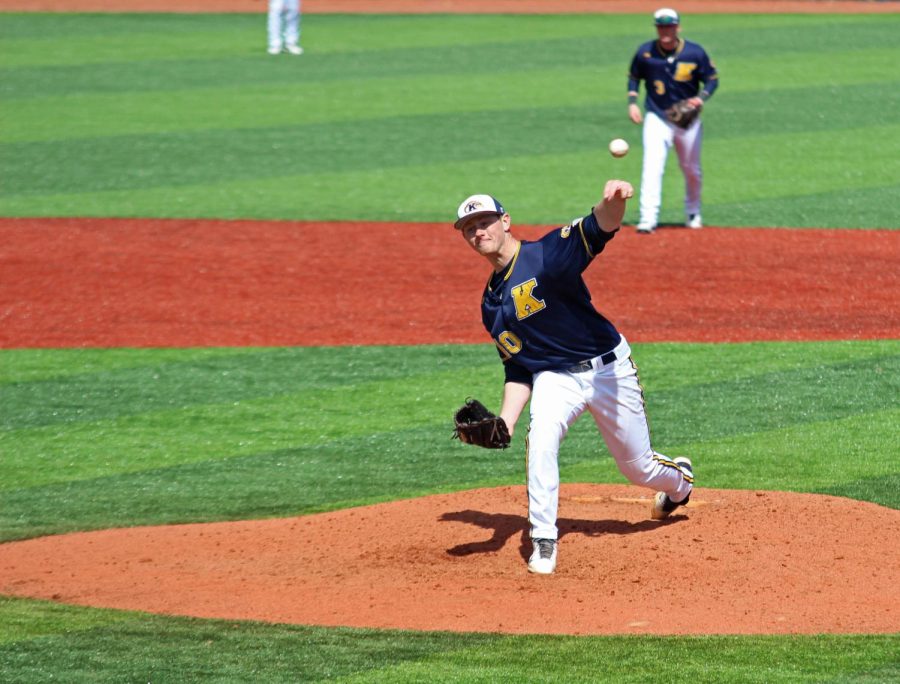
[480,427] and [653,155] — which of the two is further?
[653,155]

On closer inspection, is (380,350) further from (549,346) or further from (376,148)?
(376,148)

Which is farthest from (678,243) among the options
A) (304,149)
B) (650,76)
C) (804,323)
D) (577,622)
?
(577,622)

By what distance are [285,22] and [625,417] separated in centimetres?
1815

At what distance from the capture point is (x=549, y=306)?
6465mm

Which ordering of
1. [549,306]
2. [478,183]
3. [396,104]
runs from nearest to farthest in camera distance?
[549,306] < [478,183] < [396,104]

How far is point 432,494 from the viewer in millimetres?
8016

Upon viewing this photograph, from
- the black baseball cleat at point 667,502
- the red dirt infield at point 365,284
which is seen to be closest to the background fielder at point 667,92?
the red dirt infield at point 365,284

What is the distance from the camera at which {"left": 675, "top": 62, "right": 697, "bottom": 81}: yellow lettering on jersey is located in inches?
534

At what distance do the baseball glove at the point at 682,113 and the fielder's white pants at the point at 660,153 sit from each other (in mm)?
68

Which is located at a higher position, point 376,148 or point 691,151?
point 691,151

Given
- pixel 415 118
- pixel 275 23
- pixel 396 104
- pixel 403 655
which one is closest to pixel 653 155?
pixel 415 118

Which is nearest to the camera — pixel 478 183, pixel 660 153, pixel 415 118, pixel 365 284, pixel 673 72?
pixel 365 284

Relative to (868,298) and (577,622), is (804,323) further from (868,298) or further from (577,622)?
(577,622)

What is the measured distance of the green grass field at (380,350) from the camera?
5746 millimetres
